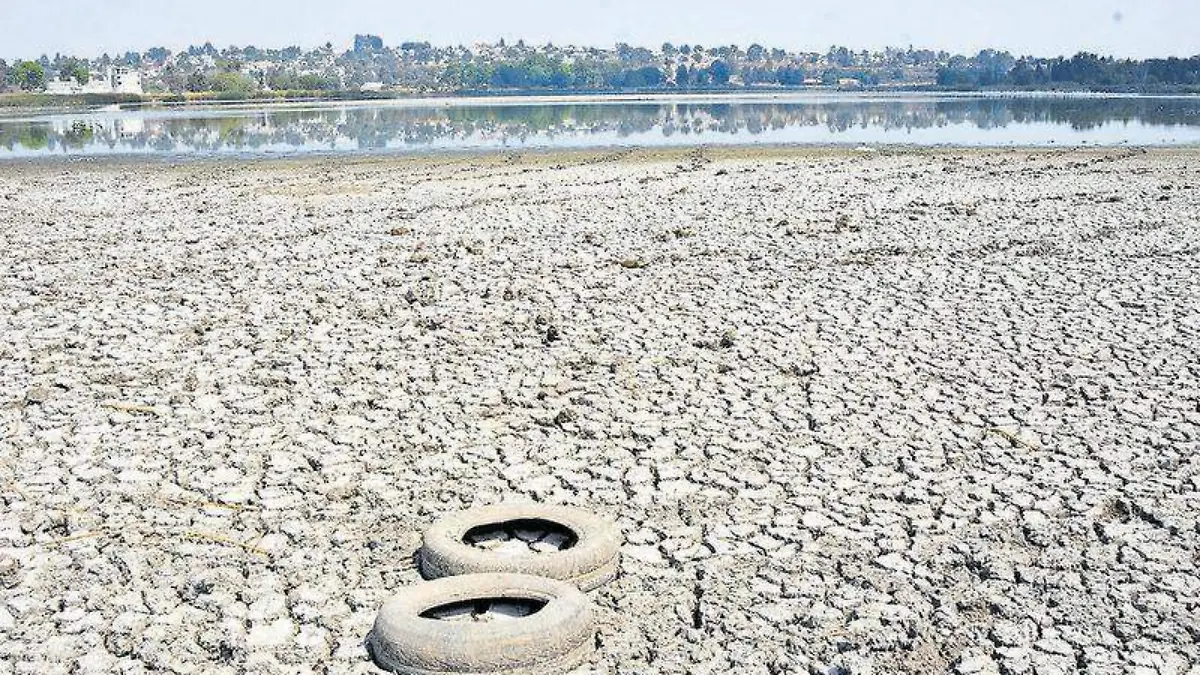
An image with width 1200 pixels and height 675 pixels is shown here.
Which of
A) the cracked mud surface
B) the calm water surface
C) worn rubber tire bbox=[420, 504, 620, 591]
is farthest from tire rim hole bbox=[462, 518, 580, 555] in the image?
the calm water surface

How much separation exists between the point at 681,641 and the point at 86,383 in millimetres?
7011

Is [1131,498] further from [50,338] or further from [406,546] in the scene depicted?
[50,338]

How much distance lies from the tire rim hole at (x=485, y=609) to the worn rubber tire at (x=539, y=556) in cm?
30

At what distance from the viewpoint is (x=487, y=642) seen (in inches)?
214

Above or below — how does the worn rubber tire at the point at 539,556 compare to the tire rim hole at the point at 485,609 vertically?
above

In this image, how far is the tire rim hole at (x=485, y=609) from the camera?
6.00 meters

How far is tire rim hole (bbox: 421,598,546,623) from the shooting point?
600cm

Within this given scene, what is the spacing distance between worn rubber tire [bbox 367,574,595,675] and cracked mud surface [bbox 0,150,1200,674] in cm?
25

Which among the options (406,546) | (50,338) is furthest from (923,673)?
(50,338)

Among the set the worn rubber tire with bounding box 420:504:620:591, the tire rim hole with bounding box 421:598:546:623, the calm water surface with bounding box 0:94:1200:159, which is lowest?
the tire rim hole with bounding box 421:598:546:623

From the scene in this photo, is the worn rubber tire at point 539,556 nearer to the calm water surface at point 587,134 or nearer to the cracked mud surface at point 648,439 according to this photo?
the cracked mud surface at point 648,439

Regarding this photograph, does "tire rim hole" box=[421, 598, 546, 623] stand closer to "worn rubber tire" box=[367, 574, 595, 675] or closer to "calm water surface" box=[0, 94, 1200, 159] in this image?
"worn rubber tire" box=[367, 574, 595, 675]

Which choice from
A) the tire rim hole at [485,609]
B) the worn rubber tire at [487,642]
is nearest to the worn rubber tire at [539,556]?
the tire rim hole at [485,609]

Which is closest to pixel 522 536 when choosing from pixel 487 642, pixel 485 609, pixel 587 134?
pixel 485 609
